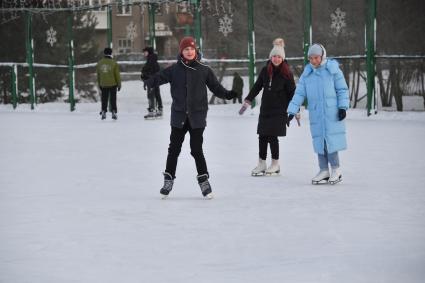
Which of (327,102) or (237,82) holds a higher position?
(327,102)

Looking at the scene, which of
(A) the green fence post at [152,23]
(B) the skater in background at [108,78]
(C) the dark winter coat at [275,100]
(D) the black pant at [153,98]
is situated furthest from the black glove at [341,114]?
(A) the green fence post at [152,23]

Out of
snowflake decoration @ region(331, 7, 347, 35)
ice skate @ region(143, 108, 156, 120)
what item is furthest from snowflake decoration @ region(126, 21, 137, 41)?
snowflake decoration @ region(331, 7, 347, 35)

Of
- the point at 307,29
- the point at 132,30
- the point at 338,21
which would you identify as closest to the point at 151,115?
the point at 307,29

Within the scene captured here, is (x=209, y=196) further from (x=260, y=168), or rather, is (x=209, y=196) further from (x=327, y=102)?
(x=260, y=168)

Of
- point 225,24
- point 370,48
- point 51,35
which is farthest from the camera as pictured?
point 51,35

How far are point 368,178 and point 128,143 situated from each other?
5.61 meters

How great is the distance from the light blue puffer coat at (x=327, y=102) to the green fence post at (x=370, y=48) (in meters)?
9.07

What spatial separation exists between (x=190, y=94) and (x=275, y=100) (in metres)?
2.04

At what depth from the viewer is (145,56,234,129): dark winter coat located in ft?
28.9

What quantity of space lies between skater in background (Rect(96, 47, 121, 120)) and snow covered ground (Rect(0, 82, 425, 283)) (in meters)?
5.81

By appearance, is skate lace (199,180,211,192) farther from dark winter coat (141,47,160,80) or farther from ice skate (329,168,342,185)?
dark winter coat (141,47,160,80)

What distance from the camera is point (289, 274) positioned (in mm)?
5621

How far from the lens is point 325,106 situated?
9.68 m

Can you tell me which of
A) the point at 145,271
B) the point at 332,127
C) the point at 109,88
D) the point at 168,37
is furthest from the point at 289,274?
the point at 168,37
